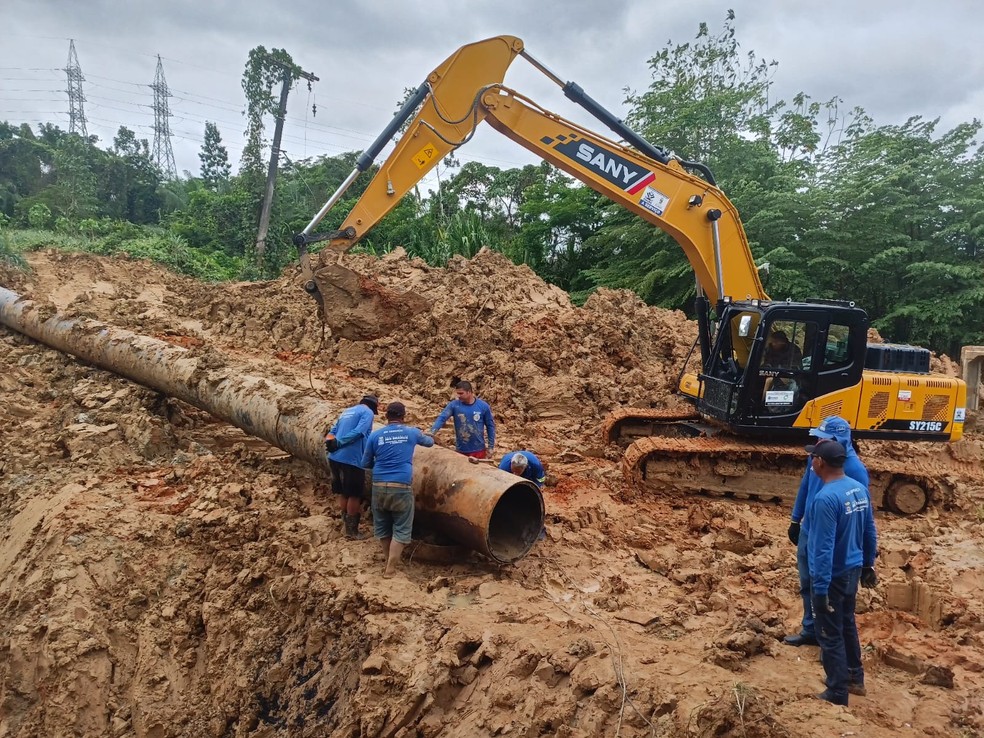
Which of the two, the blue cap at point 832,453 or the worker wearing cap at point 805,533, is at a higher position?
the blue cap at point 832,453

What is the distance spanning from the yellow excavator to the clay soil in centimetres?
44

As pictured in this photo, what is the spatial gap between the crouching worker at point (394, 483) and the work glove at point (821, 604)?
264 centimetres

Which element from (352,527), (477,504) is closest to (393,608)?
(477,504)

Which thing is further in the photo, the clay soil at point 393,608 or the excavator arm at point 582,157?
the excavator arm at point 582,157

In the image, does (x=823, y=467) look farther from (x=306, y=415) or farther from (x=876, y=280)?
(x=876, y=280)

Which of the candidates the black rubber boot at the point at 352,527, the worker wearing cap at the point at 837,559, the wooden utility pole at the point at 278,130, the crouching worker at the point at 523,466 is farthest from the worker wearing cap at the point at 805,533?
A: the wooden utility pole at the point at 278,130

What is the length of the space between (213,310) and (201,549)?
28.0 feet

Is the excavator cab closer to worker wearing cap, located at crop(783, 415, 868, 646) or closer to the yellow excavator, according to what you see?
the yellow excavator

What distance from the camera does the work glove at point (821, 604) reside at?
142 inches

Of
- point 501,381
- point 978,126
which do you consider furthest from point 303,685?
point 978,126

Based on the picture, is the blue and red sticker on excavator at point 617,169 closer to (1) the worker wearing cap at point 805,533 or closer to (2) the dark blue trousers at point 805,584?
(1) the worker wearing cap at point 805,533

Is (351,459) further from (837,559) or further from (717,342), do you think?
(717,342)

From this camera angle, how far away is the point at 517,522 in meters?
5.23

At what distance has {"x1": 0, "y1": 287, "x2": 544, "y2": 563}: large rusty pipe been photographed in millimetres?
4793
